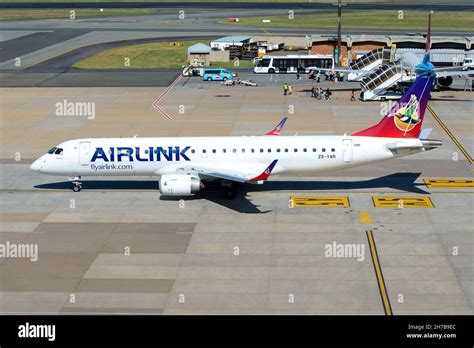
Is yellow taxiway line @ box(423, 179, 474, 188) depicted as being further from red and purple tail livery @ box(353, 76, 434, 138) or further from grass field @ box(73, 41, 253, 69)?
Answer: grass field @ box(73, 41, 253, 69)

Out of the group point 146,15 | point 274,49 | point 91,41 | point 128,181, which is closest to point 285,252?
point 128,181

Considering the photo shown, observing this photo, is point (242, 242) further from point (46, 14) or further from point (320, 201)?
point (46, 14)

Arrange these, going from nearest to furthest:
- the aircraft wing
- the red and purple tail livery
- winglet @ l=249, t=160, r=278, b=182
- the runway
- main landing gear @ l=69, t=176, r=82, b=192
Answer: the runway → winglet @ l=249, t=160, r=278, b=182 → the aircraft wing → the red and purple tail livery → main landing gear @ l=69, t=176, r=82, b=192

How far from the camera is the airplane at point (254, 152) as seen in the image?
55938 mm

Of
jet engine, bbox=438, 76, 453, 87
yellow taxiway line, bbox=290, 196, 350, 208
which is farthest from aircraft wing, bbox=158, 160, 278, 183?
jet engine, bbox=438, 76, 453, 87

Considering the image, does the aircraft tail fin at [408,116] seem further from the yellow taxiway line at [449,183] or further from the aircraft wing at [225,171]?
the aircraft wing at [225,171]

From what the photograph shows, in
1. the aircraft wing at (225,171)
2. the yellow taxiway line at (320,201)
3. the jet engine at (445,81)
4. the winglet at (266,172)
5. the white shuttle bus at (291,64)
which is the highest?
the white shuttle bus at (291,64)

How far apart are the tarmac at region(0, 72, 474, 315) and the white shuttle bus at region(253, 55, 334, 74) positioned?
4382 centimetres

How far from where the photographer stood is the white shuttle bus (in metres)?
120

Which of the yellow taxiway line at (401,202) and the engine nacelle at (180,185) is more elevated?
the engine nacelle at (180,185)

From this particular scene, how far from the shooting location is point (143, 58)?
13175cm

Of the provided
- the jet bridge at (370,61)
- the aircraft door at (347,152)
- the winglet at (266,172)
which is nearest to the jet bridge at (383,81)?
the jet bridge at (370,61)

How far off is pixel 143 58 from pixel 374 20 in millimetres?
63156

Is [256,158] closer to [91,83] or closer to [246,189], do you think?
[246,189]
